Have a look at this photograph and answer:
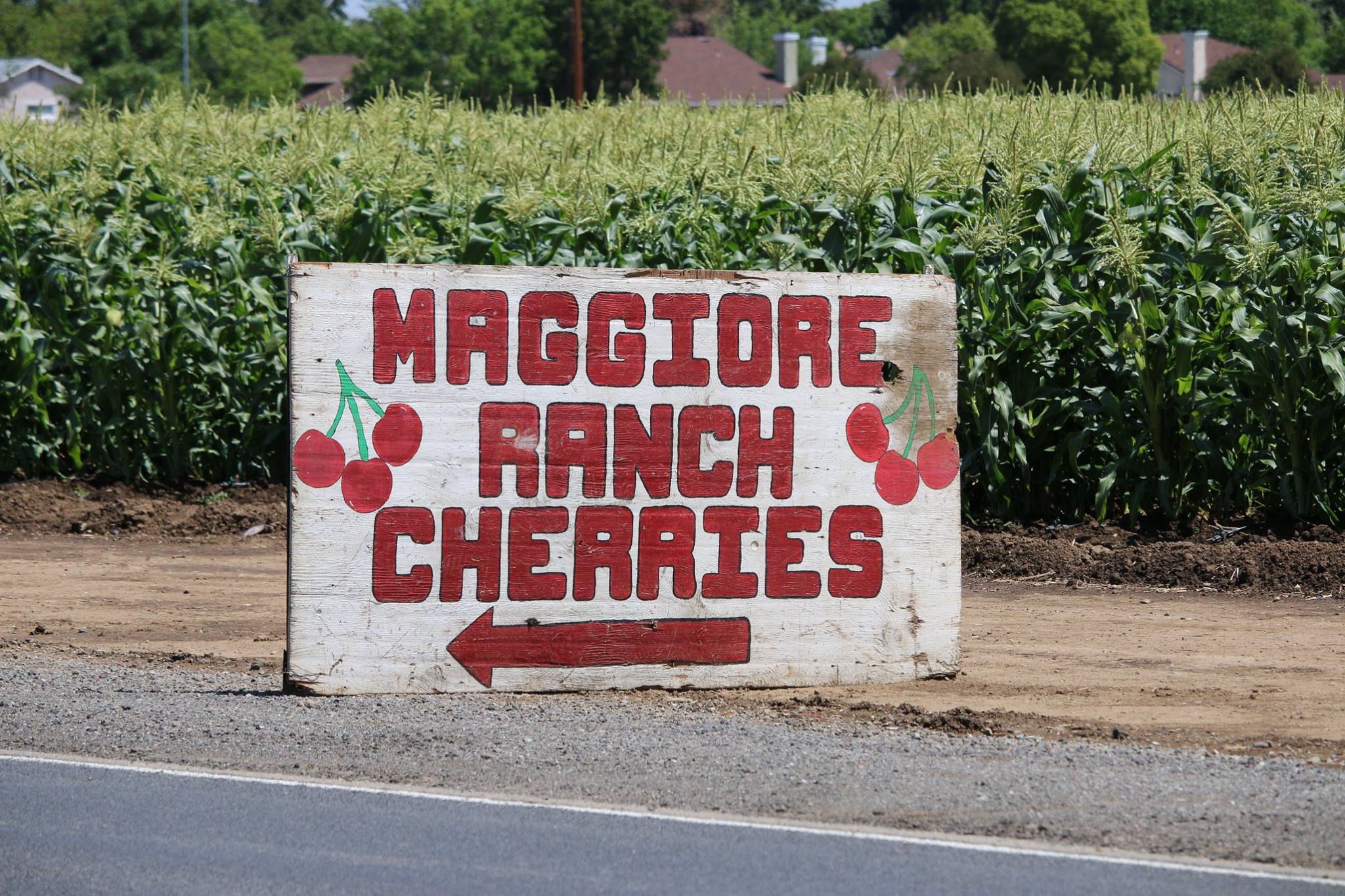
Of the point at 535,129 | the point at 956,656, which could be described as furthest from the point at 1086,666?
the point at 535,129

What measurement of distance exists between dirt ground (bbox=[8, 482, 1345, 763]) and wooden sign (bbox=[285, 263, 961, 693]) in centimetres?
42

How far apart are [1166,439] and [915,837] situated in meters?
5.81

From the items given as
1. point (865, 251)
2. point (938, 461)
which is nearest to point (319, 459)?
point (938, 461)

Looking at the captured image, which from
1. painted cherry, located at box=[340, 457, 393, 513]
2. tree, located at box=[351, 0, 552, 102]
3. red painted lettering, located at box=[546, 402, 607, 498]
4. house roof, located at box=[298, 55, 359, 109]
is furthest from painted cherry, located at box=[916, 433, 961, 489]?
house roof, located at box=[298, 55, 359, 109]

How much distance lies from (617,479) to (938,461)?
4.94 feet

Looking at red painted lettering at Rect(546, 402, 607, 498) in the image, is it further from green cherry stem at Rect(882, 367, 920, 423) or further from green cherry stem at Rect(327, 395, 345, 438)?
green cherry stem at Rect(882, 367, 920, 423)

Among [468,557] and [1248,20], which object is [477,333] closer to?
[468,557]

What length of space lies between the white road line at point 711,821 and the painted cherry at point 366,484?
150cm

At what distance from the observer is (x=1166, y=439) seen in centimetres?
1046

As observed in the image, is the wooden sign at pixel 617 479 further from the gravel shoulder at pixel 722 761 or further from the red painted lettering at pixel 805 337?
the gravel shoulder at pixel 722 761

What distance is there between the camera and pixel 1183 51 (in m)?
77.1

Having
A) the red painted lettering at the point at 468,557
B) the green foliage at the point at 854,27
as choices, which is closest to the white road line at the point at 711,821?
the red painted lettering at the point at 468,557

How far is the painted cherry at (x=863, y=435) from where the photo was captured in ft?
24.7

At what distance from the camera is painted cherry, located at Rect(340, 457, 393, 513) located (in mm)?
7191
